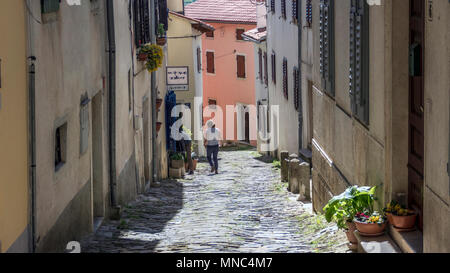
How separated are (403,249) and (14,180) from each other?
129 inches

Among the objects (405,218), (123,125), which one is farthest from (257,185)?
(405,218)

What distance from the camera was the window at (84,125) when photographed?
9.85 meters

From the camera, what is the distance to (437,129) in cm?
539

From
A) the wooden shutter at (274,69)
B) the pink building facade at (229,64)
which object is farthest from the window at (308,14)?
the pink building facade at (229,64)

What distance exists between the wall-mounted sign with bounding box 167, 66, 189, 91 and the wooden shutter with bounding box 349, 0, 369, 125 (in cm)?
1602

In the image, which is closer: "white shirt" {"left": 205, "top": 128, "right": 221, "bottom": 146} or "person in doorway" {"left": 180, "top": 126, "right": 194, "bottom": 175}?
"white shirt" {"left": 205, "top": 128, "right": 221, "bottom": 146}

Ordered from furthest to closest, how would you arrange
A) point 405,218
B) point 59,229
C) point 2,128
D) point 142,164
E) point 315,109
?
point 142,164 < point 315,109 < point 59,229 < point 405,218 < point 2,128

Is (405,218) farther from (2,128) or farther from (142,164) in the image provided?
(142,164)

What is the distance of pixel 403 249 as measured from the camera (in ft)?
21.4

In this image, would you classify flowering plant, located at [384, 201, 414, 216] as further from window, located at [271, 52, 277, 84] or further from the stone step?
window, located at [271, 52, 277, 84]

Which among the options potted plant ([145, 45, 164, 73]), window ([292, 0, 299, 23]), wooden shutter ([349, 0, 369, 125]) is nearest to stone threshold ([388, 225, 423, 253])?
wooden shutter ([349, 0, 369, 125])

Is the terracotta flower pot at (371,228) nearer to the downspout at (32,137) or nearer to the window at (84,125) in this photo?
the downspout at (32,137)

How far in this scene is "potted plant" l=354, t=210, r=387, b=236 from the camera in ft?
23.3

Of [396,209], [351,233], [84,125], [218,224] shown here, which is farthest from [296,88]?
[396,209]
